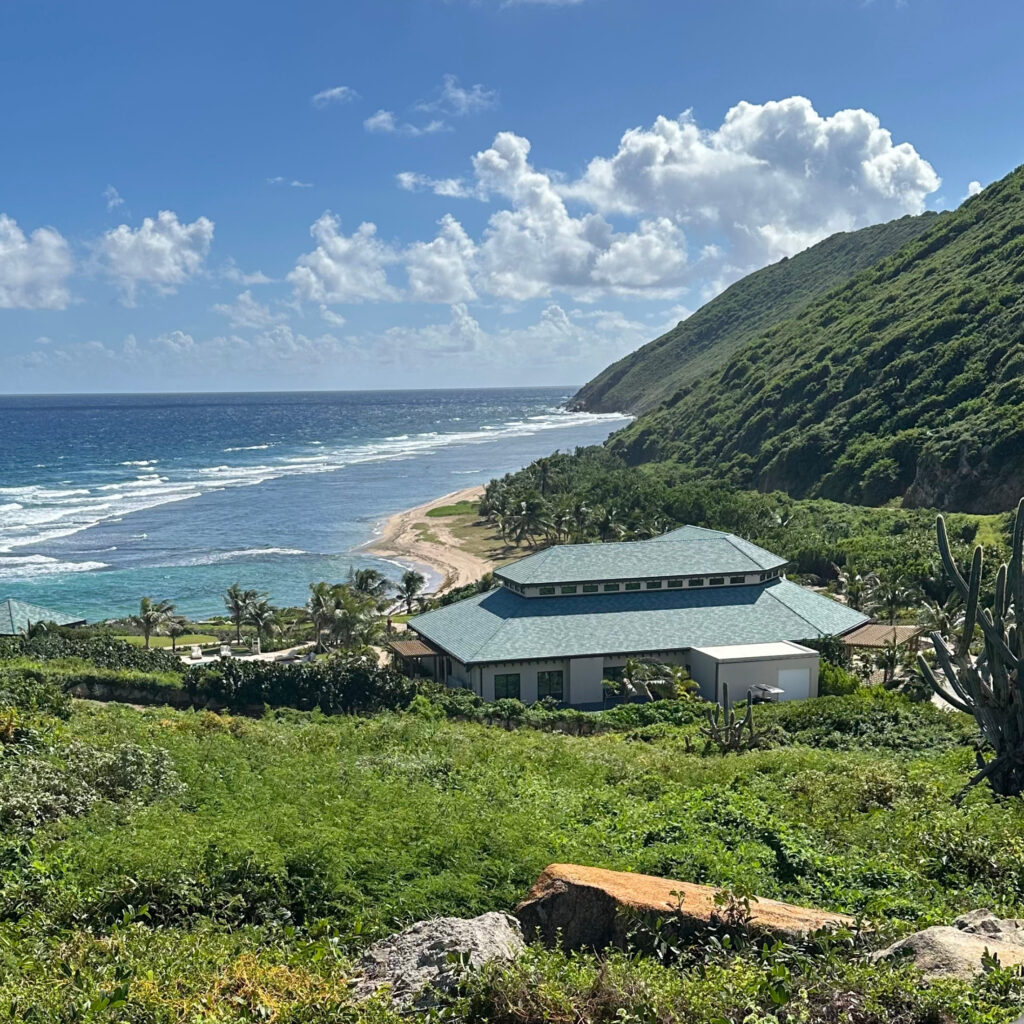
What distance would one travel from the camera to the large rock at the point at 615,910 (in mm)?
9297

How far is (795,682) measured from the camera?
38.6m

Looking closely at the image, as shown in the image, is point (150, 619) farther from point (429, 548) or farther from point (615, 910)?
point (615, 910)

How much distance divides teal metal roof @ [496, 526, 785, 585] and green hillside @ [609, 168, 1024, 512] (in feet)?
124

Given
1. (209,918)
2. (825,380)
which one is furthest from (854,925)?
(825,380)

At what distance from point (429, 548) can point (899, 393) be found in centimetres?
4797

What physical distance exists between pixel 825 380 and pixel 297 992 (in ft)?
361

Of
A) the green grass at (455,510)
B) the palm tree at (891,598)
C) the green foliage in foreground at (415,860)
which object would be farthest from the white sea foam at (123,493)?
the green foliage in foreground at (415,860)

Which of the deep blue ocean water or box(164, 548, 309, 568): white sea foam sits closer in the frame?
the deep blue ocean water

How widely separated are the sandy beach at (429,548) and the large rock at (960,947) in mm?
61439

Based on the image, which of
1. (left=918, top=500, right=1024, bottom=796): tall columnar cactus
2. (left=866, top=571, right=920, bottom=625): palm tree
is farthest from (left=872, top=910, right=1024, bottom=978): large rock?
(left=866, top=571, right=920, bottom=625): palm tree

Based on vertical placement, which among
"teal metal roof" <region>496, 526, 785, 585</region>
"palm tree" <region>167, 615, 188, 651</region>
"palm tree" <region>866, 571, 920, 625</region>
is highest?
"teal metal roof" <region>496, 526, 785, 585</region>

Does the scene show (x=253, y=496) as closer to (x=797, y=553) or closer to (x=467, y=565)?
(x=467, y=565)

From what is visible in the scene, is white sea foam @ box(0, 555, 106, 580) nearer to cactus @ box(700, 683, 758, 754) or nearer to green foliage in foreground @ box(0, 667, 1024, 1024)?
green foliage in foreground @ box(0, 667, 1024, 1024)

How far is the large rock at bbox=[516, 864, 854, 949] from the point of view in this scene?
9297mm
